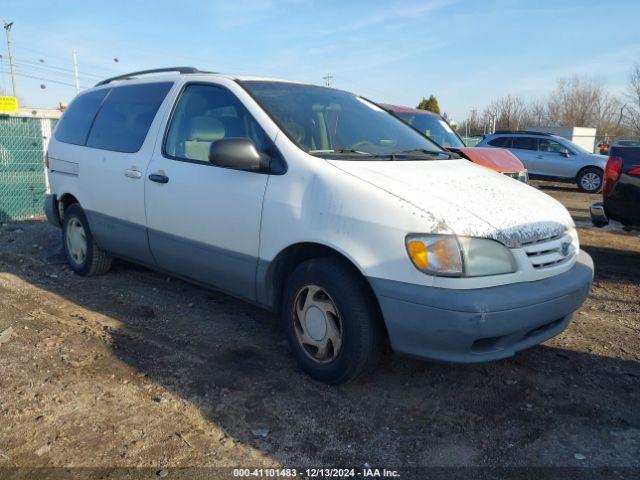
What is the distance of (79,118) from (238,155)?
2.80 m

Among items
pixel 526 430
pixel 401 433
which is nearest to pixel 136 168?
pixel 401 433

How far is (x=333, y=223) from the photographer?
2.96 meters

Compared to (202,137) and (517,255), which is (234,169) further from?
(517,255)

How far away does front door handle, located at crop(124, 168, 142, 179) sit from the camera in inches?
166

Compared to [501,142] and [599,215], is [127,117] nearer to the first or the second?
[599,215]

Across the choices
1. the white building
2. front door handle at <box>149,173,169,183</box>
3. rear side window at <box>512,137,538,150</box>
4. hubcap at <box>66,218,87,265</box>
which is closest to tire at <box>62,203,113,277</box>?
hubcap at <box>66,218,87,265</box>

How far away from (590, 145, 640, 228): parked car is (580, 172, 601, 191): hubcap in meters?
10.7

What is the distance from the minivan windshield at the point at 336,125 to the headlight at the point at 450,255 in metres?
0.91

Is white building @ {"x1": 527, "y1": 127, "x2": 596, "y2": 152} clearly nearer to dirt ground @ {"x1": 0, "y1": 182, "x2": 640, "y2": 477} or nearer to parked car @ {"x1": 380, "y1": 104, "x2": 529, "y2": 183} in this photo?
parked car @ {"x1": 380, "y1": 104, "x2": 529, "y2": 183}

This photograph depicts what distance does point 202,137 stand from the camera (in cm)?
387

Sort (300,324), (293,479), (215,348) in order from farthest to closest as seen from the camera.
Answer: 1. (215,348)
2. (300,324)
3. (293,479)

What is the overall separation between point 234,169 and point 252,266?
64 cm

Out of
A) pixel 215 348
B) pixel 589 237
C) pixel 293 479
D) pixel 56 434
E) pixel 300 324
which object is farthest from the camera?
pixel 589 237

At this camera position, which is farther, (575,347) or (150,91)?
(150,91)
